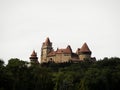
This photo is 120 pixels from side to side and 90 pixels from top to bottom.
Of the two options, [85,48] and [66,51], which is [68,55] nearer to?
[66,51]

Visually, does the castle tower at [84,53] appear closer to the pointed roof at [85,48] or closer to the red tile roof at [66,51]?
the pointed roof at [85,48]

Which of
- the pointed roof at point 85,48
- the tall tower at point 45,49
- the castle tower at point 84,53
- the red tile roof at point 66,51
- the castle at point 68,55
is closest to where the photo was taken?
the castle at point 68,55

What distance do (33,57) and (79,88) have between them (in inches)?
3361

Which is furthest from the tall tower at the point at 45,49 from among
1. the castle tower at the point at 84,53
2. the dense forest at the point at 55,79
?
the dense forest at the point at 55,79

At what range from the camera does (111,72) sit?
8000 cm

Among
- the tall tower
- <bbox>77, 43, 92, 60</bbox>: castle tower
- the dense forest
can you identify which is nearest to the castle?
<bbox>77, 43, 92, 60</bbox>: castle tower

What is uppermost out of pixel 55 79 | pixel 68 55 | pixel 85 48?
pixel 85 48

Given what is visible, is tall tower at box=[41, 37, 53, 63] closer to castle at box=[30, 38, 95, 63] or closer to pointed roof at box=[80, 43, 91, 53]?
castle at box=[30, 38, 95, 63]

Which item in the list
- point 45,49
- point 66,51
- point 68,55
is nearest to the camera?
point 68,55

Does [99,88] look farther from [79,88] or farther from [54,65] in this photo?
[54,65]

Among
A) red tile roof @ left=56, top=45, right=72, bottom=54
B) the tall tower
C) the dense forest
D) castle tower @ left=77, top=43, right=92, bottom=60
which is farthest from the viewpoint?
the tall tower

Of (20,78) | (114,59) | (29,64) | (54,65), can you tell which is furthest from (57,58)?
(20,78)

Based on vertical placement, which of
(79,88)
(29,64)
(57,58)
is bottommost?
(79,88)

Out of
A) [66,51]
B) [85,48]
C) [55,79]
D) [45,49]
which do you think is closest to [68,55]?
[66,51]
